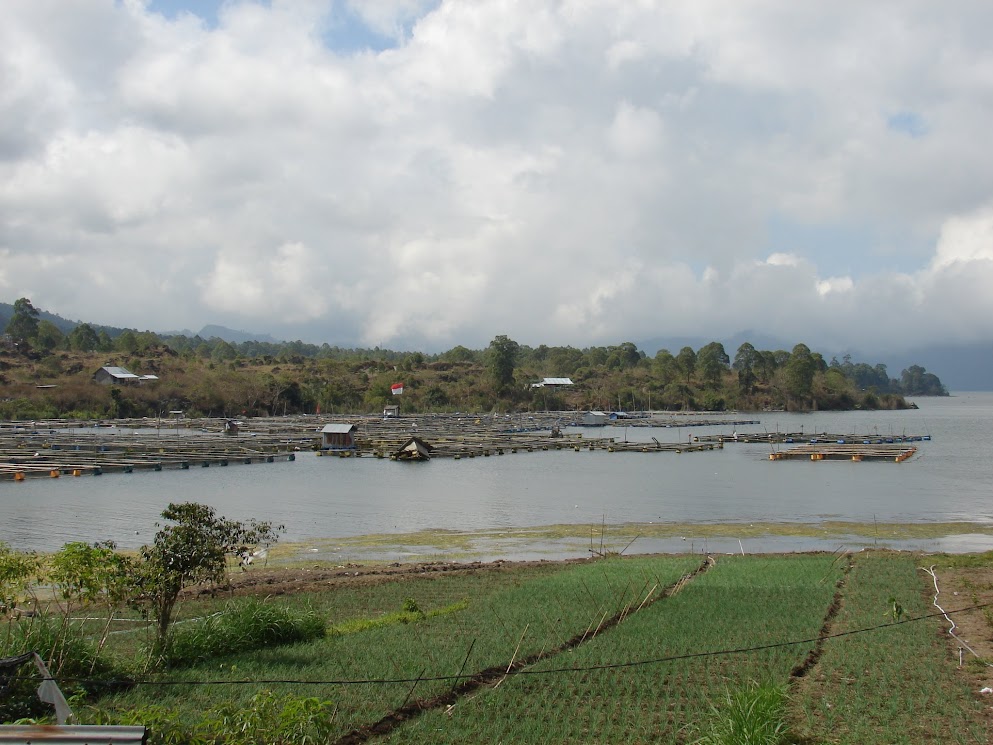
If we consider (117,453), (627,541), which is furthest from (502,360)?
(627,541)

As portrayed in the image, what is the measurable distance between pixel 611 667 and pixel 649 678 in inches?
19.6

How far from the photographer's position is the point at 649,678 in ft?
32.1

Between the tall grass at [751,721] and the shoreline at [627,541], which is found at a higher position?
the tall grass at [751,721]

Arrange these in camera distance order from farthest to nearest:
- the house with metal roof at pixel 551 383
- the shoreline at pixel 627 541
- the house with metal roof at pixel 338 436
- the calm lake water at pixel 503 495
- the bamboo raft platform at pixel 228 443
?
the house with metal roof at pixel 551 383, the house with metal roof at pixel 338 436, the bamboo raft platform at pixel 228 443, the calm lake water at pixel 503 495, the shoreline at pixel 627 541

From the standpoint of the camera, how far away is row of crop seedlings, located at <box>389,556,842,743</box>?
826 cm

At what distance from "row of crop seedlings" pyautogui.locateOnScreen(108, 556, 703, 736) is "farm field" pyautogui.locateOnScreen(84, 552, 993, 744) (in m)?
0.04

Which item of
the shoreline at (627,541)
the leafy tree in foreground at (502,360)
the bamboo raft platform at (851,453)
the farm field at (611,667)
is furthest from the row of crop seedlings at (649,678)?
the leafy tree in foreground at (502,360)

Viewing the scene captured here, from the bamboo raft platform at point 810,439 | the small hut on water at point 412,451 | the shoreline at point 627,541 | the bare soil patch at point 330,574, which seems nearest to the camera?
the bare soil patch at point 330,574

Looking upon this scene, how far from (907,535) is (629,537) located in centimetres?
996

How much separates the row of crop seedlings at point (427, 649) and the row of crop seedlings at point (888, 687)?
129 inches

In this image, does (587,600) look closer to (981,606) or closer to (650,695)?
(650,695)

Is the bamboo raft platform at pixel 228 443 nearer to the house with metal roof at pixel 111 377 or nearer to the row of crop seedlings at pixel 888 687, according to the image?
the house with metal roof at pixel 111 377

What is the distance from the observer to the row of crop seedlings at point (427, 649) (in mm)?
8961

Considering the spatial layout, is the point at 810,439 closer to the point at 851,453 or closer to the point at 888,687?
the point at 851,453
